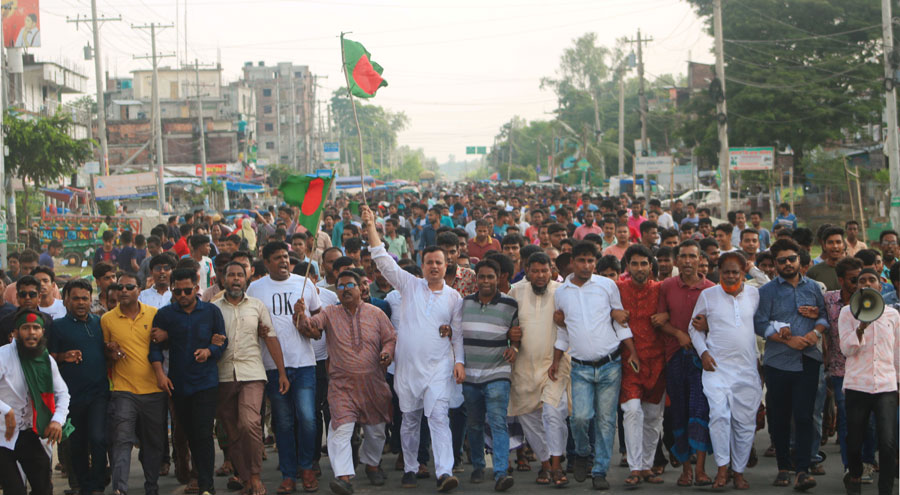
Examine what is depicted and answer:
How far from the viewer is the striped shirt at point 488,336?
7.44m

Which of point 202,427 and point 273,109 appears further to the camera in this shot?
point 273,109

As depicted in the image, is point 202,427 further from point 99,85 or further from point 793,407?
point 99,85

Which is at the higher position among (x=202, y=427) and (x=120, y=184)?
(x=120, y=184)

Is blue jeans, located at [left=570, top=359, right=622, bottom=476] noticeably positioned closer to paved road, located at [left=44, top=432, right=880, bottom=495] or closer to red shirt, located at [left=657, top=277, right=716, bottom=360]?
paved road, located at [left=44, top=432, right=880, bottom=495]

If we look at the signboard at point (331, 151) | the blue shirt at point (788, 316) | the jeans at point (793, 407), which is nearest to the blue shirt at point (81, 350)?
the blue shirt at point (788, 316)

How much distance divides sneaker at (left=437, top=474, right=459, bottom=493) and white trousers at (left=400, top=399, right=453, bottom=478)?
0.10ft

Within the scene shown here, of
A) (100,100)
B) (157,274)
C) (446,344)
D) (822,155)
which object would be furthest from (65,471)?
(822,155)

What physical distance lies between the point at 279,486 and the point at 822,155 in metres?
35.0

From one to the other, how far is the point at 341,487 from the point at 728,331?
9.95 ft

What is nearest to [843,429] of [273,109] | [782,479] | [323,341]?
[782,479]

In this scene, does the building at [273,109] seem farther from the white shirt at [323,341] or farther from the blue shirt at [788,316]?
the blue shirt at [788,316]

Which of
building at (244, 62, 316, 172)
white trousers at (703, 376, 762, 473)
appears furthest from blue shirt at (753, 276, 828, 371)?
building at (244, 62, 316, 172)

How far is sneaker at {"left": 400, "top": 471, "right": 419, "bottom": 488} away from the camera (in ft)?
24.5

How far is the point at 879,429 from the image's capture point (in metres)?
6.62
